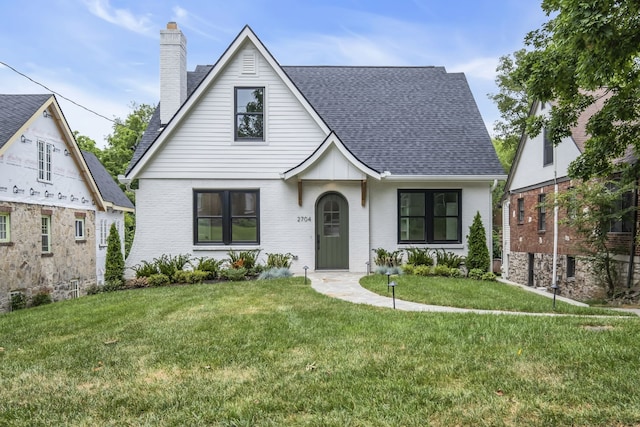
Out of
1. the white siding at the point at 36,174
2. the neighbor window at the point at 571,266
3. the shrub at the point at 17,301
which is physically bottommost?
the shrub at the point at 17,301

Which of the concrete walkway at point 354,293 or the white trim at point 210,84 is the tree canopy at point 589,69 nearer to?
the concrete walkway at point 354,293

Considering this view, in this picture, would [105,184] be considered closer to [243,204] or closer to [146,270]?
[146,270]

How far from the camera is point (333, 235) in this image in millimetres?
13695

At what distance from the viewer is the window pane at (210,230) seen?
13500 mm

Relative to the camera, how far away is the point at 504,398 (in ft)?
11.8

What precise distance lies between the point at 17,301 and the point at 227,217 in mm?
7516

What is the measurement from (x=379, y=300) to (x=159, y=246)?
7539 mm

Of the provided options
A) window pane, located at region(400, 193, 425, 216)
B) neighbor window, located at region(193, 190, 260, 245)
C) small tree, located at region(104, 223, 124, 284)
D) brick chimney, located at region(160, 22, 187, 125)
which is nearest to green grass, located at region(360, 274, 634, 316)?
window pane, located at region(400, 193, 425, 216)

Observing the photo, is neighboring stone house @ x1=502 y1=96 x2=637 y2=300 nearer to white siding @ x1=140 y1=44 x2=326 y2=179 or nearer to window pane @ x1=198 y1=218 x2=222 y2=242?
white siding @ x1=140 y1=44 x2=326 y2=179

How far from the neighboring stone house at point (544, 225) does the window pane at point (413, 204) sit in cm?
416

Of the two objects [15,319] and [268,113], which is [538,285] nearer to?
[268,113]

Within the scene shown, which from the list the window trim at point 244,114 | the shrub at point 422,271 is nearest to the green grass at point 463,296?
the shrub at point 422,271

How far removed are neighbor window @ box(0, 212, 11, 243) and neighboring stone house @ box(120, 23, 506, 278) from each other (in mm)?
4309

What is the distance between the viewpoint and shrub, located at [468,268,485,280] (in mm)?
13062
